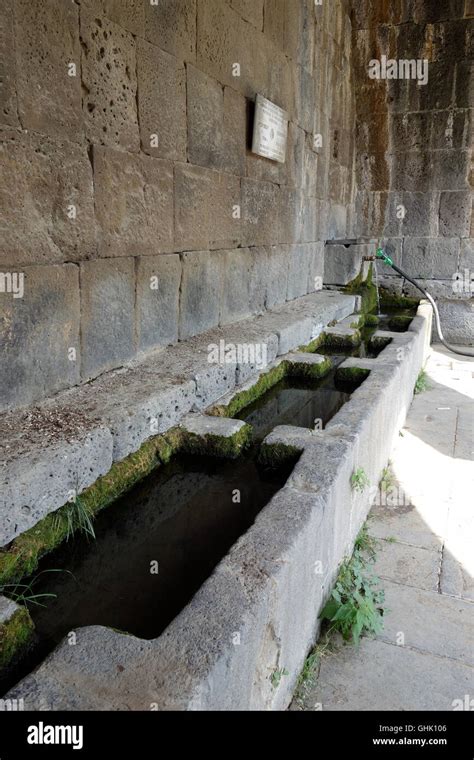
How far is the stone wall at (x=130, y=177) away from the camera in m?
2.60

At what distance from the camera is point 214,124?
4195 mm

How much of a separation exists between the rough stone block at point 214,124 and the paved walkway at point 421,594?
2558 mm

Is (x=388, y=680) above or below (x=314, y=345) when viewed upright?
below

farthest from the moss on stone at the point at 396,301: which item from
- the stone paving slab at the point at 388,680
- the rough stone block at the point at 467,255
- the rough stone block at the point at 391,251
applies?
the stone paving slab at the point at 388,680

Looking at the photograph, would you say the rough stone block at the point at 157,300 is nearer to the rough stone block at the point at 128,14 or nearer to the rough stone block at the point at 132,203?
the rough stone block at the point at 132,203

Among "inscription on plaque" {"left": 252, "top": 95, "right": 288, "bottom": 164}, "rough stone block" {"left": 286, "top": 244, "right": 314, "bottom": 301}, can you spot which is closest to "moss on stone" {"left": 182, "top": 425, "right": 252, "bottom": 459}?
"inscription on plaque" {"left": 252, "top": 95, "right": 288, "bottom": 164}

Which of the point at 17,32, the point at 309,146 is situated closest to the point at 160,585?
the point at 17,32

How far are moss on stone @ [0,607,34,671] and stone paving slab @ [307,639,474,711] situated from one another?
1.00m

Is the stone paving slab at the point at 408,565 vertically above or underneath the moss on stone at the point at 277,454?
underneath

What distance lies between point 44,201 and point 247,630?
7.06ft

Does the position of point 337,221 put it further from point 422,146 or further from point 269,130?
point 269,130

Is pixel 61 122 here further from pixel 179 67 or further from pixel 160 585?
pixel 160 585

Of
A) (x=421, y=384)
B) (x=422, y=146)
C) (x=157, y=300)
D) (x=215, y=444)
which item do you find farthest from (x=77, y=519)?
(x=422, y=146)
